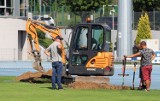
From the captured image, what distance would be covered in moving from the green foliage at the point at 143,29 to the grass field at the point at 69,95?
1692 inches

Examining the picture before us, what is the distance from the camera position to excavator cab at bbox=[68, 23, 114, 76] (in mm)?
27359

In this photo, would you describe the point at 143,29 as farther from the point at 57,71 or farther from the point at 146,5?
the point at 57,71

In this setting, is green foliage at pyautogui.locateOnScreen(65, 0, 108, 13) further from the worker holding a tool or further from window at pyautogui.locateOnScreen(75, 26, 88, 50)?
the worker holding a tool

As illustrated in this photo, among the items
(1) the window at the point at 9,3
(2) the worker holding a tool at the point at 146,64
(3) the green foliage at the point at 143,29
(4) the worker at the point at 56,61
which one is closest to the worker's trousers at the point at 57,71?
(4) the worker at the point at 56,61

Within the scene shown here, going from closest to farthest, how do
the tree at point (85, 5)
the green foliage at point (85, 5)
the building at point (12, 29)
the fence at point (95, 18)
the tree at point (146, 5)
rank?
the building at point (12, 29)
the fence at point (95, 18)
the tree at point (146, 5)
the tree at point (85, 5)
the green foliage at point (85, 5)

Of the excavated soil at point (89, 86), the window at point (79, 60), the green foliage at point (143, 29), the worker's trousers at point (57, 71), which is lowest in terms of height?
the excavated soil at point (89, 86)

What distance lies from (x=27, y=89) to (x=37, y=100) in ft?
15.4

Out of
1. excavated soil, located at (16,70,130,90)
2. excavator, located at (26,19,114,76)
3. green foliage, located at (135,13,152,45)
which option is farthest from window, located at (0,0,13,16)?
excavator, located at (26,19,114,76)

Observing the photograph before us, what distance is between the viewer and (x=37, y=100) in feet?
63.7

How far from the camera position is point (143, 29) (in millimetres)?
67625

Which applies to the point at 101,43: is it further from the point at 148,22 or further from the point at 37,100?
the point at 148,22

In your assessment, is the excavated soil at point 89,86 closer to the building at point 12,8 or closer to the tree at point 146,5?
the building at point 12,8

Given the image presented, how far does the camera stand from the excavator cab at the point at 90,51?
27359mm

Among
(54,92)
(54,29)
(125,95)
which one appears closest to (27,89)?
(54,92)
